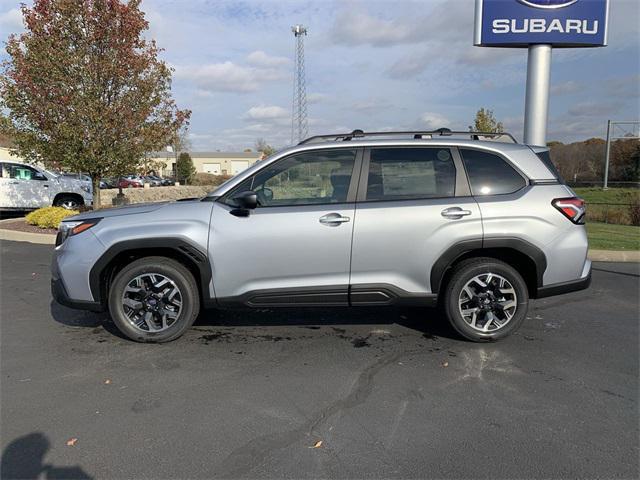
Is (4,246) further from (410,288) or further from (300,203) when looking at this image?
(410,288)

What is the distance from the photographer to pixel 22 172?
14633mm

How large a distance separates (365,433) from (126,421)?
1559 millimetres

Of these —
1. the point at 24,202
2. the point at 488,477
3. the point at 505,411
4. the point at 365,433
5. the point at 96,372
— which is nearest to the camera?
the point at 488,477

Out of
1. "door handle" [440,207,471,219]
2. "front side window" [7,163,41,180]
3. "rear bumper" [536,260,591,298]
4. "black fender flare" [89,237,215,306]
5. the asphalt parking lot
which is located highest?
"front side window" [7,163,41,180]

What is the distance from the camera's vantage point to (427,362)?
4043 millimetres

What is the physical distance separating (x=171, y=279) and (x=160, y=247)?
0.31 m

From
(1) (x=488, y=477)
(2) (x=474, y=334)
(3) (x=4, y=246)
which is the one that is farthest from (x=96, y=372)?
(3) (x=4, y=246)

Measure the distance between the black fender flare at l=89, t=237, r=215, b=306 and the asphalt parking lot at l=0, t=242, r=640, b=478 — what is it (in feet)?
1.92

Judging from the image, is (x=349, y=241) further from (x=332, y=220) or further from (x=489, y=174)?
(x=489, y=174)

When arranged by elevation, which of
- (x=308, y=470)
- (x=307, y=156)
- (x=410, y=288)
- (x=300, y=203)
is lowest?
(x=308, y=470)

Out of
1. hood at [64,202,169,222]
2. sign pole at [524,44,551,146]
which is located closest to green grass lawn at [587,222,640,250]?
sign pole at [524,44,551,146]

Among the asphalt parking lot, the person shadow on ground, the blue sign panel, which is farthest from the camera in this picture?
the blue sign panel

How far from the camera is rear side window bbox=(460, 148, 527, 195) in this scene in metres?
4.39

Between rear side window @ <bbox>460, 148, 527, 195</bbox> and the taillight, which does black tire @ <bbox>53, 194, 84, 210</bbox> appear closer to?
rear side window @ <bbox>460, 148, 527, 195</bbox>
